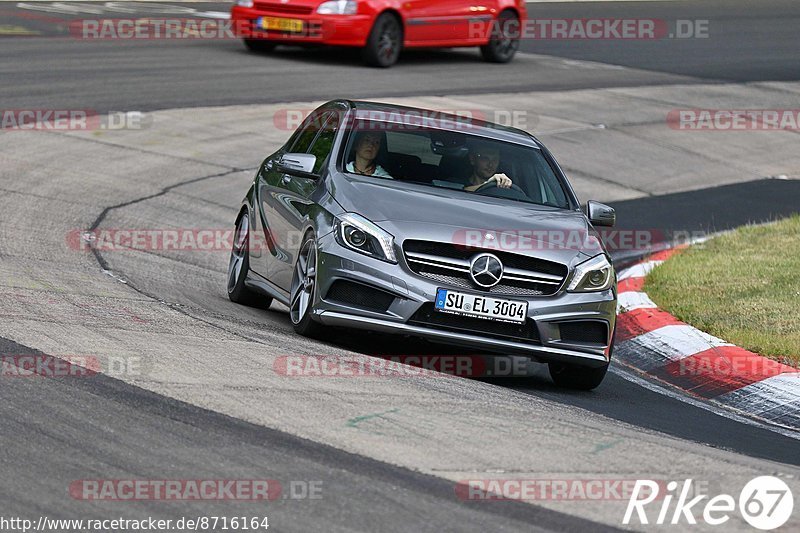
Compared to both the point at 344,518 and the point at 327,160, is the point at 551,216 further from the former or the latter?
the point at 344,518

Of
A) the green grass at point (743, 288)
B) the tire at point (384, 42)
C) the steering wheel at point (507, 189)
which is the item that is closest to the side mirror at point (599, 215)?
the steering wheel at point (507, 189)

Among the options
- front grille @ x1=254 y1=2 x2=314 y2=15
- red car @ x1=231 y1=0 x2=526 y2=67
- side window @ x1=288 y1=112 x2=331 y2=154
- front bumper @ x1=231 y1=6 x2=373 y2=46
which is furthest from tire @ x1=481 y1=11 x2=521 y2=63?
side window @ x1=288 y1=112 x2=331 y2=154

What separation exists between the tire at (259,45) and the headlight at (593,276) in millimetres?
15647

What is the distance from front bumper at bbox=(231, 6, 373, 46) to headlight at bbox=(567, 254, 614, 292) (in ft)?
46.2

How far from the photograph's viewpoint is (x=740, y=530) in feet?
17.9

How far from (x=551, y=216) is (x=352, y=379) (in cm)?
238

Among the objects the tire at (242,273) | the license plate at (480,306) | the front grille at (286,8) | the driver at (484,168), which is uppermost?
the front grille at (286,8)

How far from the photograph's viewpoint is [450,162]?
9508mm

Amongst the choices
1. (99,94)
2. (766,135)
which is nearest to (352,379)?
(99,94)

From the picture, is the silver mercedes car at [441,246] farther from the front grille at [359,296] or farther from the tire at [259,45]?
the tire at [259,45]

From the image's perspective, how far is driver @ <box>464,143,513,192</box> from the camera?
9.45m

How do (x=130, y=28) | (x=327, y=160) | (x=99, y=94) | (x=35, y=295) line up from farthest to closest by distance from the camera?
(x=130, y=28) < (x=99, y=94) < (x=327, y=160) < (x=35, y=295)

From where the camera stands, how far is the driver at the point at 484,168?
9.45m

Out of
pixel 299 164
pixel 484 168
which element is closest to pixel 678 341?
pixel 484 168
